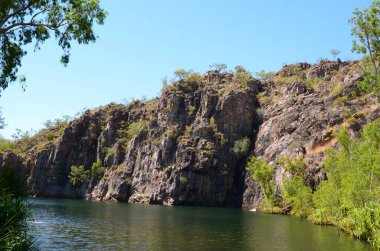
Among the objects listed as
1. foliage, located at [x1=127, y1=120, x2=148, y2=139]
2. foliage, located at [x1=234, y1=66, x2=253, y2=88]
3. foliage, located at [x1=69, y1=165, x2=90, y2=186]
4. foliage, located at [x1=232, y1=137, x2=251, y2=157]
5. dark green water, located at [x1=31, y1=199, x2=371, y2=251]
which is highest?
foliage, located at [x1=234, y1=66, x2=253, y2=88]

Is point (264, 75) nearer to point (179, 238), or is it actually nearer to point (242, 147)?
point (242, 147)

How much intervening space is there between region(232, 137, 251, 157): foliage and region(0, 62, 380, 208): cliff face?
0.60 m

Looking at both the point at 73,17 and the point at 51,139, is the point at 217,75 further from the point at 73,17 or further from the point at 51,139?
the point at 73,17

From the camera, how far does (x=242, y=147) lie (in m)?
136

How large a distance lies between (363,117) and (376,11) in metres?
68.1

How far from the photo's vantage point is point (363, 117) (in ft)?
331

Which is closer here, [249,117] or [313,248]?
[313,248]

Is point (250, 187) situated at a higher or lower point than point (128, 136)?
lower

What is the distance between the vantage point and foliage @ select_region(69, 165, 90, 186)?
161625mm

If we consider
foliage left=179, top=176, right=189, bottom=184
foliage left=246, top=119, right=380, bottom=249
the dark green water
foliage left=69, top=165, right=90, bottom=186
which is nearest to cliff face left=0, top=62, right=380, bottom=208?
foliage left=179, top=176, right=189, bottom=184

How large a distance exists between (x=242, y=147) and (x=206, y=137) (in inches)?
558

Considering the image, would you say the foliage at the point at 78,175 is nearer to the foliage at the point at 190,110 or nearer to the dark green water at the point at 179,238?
the foliage at the point at 190,110

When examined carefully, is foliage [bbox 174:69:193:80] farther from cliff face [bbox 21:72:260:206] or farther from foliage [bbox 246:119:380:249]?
foliage [bbox 246:119:380:249]

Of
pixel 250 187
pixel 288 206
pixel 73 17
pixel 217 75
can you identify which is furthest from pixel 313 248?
pixel 217 75
